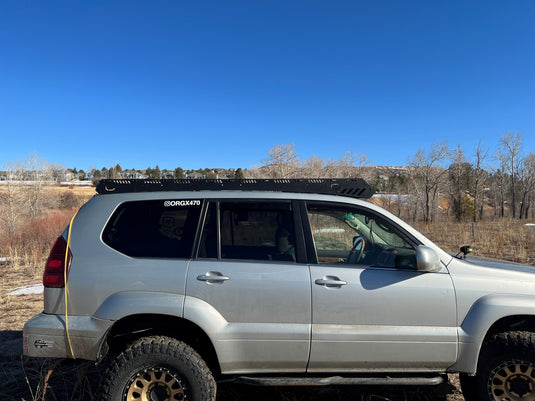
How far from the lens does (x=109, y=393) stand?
8.20ft

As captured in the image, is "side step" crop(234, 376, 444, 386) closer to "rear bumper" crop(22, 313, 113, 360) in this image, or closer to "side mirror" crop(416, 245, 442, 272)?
"side mirror" crop(416, 245, 442, 272)

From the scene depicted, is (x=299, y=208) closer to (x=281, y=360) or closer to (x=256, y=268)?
(x=256, y=268)

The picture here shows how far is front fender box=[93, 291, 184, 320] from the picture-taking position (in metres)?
2.54

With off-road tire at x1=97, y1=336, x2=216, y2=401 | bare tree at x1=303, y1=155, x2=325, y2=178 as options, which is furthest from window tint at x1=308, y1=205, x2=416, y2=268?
bare tree at x1=303, y1=155, x2=325, y2=178

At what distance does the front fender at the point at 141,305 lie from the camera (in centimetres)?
254

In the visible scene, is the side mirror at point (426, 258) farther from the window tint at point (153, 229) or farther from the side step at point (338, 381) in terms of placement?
the window tint at point (153, 229)

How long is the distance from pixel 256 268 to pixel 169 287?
701 mm

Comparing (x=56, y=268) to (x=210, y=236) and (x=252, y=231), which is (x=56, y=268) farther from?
(x=252, y=231)

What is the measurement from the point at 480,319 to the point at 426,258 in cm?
68

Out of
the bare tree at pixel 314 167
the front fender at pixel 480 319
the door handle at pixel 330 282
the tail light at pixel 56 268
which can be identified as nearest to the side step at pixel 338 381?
the front fender at pixel 480 319

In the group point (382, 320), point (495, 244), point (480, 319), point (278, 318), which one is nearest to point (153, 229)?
point (278, 318)

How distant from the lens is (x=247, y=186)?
3033 mm

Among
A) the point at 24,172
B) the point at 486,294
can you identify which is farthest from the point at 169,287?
the point at 24,172

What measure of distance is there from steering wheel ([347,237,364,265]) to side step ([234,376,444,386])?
0.92m
